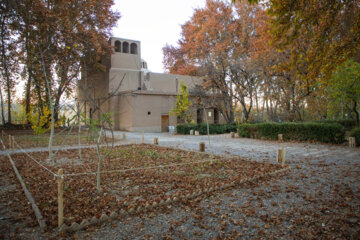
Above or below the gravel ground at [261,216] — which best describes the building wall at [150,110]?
above

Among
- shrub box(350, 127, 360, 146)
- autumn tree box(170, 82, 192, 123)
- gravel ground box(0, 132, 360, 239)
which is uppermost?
autumn tree box(170, 82, 192, 123)

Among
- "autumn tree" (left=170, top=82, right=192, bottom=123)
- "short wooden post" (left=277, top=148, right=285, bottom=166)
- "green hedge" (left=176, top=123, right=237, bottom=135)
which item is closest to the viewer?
"short wooden post" (left=277, top=148, right=285, bottom=166)

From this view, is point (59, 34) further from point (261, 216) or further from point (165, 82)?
point (261, 216)

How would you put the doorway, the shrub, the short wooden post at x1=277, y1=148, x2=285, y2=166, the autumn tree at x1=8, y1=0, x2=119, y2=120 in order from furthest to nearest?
the doorway, the autumn tree at x1=8, y1=0, x2=119, y2=120, the shrub, the short wooden post at x1=277, y1=148, x2=285, y2=166

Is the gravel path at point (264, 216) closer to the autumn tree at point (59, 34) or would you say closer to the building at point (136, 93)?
the autumn tree at point (59, 34)

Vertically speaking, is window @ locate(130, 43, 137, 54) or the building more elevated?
window @ locate(130, 43, 137, 54)

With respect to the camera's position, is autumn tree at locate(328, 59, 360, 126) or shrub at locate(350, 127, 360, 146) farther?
autumn tree at locate(328, 59, 360, 126)

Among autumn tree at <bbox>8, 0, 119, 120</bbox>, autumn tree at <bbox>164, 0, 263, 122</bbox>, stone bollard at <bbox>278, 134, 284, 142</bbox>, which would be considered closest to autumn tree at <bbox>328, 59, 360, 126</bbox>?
stone bollard at <bbox>278, 134, 284, 142</bbox>

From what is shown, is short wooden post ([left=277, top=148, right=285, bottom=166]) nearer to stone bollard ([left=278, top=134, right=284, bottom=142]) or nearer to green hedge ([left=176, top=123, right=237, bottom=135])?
stone bollard ([left=278, top=134, right=284, bottom=142])

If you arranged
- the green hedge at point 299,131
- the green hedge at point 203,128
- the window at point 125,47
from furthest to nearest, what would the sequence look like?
the window at point 125,47 < the green hedge at point 203,128 < the green hedge at point 299,131

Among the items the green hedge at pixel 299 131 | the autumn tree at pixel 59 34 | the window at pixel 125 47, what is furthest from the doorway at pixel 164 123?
the green hedge at pixel 299 131

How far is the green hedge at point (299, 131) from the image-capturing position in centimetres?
1264

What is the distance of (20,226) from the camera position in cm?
354

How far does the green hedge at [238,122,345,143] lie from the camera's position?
1264cm
